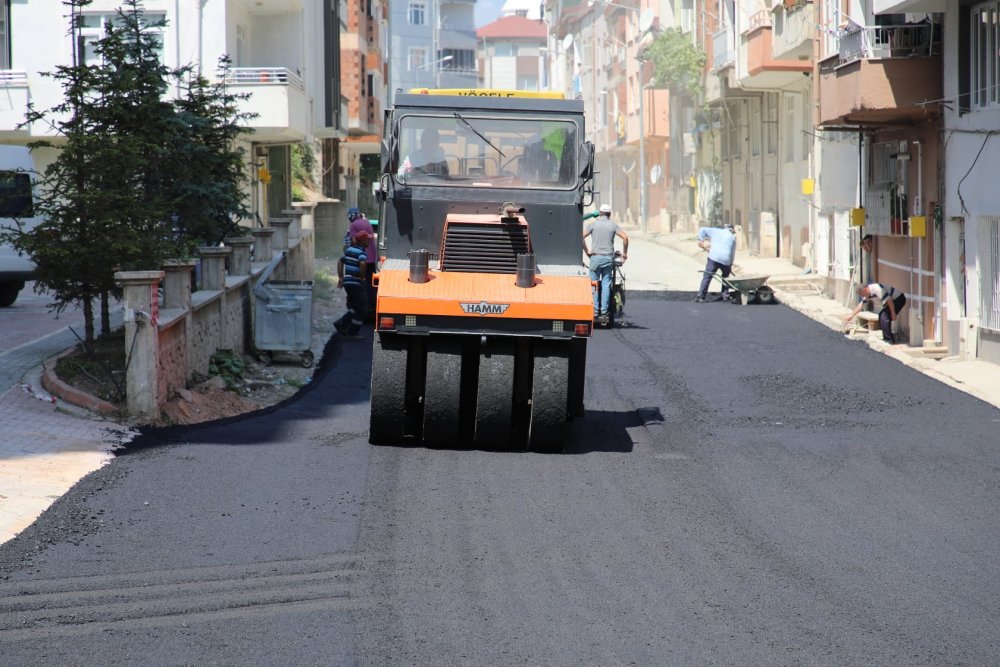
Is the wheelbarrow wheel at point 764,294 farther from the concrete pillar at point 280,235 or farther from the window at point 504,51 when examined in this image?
the window at point 504,51

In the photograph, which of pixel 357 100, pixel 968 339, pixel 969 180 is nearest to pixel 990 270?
pixel 968 339

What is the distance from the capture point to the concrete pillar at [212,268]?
14758mm

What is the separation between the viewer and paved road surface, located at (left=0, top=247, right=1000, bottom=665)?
5781 millimetres

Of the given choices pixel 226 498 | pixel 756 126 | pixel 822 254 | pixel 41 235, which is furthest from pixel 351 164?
pixel 226 498

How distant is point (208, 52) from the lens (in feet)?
90.2

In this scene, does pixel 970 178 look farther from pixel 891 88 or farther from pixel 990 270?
pixel 891 88

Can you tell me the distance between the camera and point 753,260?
35594 mm

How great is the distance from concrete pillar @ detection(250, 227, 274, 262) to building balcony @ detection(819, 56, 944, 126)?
901cm

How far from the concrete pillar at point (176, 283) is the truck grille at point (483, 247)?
3.00 metres

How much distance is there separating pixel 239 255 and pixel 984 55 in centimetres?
1017

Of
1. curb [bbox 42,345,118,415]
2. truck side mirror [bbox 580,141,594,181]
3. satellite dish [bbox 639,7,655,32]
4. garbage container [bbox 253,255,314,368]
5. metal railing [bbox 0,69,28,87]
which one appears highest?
satellite dish [bbox 639,7,655,32]

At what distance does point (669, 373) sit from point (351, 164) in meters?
43.7

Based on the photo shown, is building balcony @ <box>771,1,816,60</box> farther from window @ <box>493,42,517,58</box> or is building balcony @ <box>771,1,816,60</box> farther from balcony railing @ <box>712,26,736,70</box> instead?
window @ <box>493,42,517,58</box>

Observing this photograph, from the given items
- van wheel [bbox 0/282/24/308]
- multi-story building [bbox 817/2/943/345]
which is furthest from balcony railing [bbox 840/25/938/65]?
van wheel [bbox 0/282/24/308]
